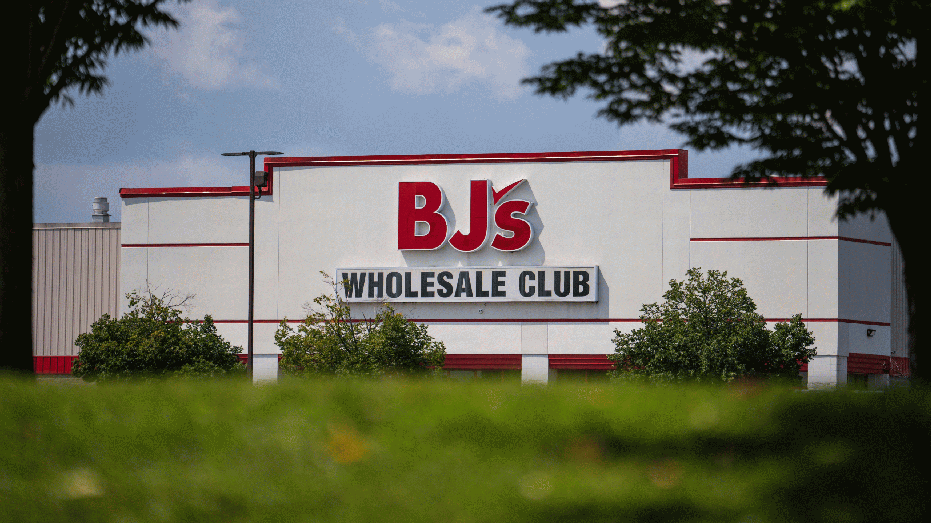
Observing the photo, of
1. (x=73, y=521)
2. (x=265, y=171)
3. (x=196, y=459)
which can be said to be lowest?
(x=73, y=521)

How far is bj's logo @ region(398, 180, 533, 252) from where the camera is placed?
127 feet

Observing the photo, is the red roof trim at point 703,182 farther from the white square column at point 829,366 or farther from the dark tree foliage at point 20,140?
the dark tree foliage at point 20,140

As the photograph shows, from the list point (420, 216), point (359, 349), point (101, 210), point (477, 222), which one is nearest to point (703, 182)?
point (477, 222)

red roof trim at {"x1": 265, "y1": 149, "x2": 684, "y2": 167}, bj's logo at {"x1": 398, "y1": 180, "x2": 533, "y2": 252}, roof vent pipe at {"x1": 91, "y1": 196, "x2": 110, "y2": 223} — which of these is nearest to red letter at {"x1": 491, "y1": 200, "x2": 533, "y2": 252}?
bj's logo at {"x1": 398, "y1": 180, "x2": 533, "y2": 252}

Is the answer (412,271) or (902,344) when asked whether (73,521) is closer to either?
(412,271)

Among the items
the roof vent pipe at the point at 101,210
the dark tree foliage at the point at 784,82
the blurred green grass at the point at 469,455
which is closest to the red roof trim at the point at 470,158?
the roof vent pipe at the point at 101,210

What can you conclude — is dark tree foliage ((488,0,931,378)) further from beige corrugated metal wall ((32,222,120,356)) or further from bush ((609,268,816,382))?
beige corrugated metal wall ((32,222,120,356))

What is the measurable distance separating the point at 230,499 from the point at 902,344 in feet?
A: 139

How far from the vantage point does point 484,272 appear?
38.9 metres

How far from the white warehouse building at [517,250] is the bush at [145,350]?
551 cm

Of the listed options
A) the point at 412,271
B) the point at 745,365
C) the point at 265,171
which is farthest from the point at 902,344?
the point at 265,171

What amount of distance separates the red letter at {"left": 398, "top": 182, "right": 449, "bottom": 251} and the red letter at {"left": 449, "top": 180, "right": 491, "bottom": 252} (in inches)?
27.9

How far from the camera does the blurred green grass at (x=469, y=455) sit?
13.9ft

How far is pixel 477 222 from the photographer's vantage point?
39094 millimetres
